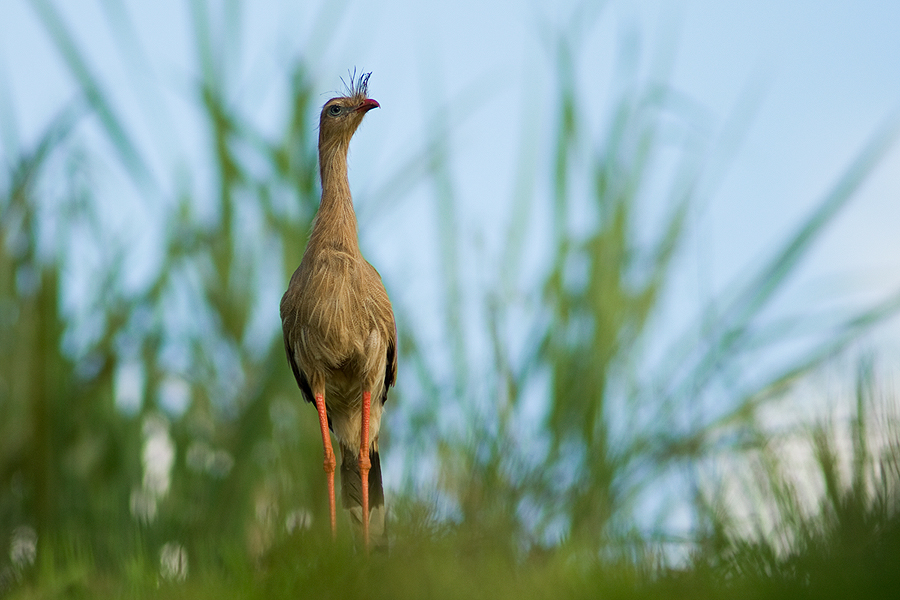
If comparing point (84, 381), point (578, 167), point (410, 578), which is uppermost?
point (578, 167)

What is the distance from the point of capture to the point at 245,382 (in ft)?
17.1

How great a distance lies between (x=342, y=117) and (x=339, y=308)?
2.53 ft

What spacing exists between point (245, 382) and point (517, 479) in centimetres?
182

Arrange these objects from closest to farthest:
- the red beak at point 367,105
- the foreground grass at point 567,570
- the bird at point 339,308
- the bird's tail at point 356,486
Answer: the foreground grass at point 567,570, the bird at point 339,308, the red beak at point 367,105, the bird's tail at point 356,486

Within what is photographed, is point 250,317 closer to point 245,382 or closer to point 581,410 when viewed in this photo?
point 245,382

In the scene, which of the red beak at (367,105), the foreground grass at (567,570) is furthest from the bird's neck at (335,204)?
the foreground grass at (567,570)

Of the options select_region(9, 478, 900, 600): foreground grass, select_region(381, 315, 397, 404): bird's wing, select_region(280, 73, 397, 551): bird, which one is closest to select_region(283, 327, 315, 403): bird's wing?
select_region(280, 73, 397, 551): bird

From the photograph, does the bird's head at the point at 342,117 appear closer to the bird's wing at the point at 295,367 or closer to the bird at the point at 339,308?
the bird at the point at 339,308

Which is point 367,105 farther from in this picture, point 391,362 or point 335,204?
point 391,362

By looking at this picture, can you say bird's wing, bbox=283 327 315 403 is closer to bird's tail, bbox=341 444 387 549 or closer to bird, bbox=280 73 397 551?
bird, bbox=280 73 397 551

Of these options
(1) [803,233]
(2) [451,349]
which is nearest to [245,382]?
(2) [451,349]

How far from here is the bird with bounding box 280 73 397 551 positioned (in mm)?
3232

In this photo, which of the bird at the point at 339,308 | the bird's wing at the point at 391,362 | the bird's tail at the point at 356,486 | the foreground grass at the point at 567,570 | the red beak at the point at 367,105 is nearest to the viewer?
the foreground grass at the point at 567,570

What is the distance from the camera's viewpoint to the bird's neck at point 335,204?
3293 mm
